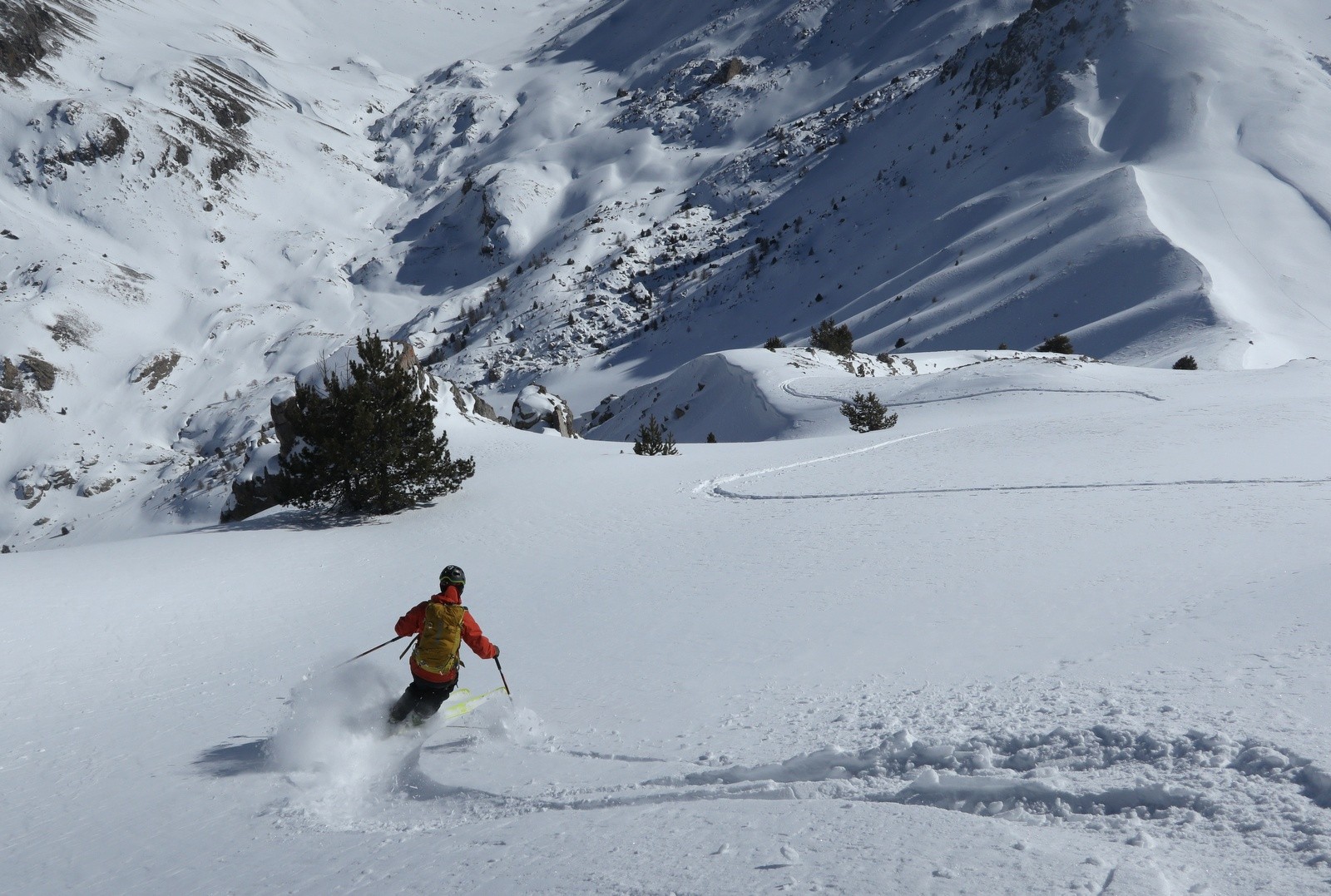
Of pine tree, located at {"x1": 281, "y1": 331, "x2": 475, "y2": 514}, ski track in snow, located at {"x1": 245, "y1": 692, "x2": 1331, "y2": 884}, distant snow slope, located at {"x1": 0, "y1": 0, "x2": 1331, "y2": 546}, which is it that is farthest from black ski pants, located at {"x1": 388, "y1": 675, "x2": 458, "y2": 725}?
distant snow slope, located at {"x1": 0, "y1": 0, "x2": 1331, "y2": 546}

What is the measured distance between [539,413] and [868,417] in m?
12.2

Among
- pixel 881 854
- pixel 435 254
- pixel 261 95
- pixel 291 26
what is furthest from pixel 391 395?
pixel 291 26

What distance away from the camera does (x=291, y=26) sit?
172m

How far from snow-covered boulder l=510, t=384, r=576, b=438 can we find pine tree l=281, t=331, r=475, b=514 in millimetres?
14111

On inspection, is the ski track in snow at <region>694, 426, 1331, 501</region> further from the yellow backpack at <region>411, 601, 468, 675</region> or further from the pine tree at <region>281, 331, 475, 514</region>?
the yellow backpack at <region>411, 601, 468, 675</region>

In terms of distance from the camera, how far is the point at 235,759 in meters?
5.88

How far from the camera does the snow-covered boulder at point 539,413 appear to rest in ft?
98.9

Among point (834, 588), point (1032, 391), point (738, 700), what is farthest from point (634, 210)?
point (738, 700)

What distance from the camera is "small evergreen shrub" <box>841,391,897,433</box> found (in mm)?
24484

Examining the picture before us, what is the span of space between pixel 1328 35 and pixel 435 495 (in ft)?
289

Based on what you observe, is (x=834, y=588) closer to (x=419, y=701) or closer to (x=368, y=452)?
(x=419, y=701)

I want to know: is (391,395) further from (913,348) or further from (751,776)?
(913,348)

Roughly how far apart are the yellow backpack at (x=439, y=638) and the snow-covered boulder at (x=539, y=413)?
2363 cm

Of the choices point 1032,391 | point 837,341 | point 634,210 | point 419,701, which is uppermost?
point 634,210
